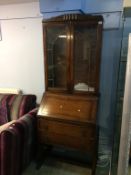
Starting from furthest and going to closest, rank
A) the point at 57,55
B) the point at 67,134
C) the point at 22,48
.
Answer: the point at 22,48
the point at 57,55
the point at 67,134

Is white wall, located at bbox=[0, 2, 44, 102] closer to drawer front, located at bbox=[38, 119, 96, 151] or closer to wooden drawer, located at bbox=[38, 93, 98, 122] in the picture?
wooden drawer, located at bbox=[38, 93, 98, 122]

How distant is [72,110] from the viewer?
1.98 m

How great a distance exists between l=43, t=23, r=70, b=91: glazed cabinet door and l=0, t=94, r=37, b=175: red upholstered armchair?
0.42 metres

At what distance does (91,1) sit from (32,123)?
159cm

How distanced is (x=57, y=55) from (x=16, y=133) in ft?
3.21

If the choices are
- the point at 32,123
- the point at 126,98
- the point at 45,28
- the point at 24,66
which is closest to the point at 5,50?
the point at 24,66

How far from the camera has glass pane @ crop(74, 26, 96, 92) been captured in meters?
1.95

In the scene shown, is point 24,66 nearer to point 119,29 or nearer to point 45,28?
point 45,28

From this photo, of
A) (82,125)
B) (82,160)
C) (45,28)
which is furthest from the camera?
(82,160)

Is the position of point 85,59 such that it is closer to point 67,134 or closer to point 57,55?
point 57,55

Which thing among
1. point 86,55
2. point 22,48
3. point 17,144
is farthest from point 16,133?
point 22,48

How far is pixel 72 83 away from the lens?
6.75 ft

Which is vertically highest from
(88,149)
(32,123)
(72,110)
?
(72,110)

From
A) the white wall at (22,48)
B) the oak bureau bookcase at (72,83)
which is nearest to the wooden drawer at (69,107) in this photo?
the oak bureau bookcase at (72,83)
